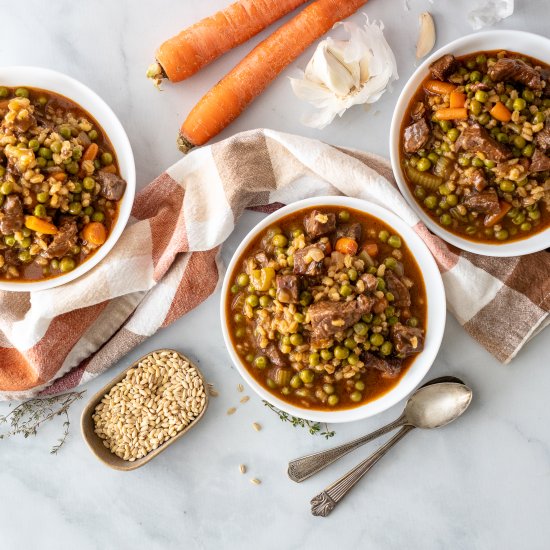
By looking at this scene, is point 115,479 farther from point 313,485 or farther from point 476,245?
point 476,245

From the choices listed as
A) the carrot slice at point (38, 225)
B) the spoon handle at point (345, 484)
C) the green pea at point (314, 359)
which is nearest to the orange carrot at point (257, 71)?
the carrot slice at point (38, 225)

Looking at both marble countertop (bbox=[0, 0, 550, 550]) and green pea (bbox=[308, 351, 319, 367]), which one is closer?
green pea (bbox=[308, 351, 319, 367])

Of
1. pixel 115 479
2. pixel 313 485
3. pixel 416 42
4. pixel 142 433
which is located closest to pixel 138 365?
pixel 142 433

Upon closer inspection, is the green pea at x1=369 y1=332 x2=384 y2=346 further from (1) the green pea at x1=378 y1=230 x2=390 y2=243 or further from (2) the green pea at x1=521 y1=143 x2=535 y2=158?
(2) the green pea at x1=521 y1=143 x2=535 y2=158

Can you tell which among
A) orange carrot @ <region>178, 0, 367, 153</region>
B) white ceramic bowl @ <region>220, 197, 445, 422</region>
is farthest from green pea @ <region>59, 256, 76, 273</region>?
orange carrot @ <region>178, 0, 367, 153</region>

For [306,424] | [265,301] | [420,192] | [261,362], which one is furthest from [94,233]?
[420,192]

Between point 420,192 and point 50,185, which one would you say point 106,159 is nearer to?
point 50,185

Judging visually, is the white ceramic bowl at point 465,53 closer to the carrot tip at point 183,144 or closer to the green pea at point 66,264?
the carrot tip at point 183,144

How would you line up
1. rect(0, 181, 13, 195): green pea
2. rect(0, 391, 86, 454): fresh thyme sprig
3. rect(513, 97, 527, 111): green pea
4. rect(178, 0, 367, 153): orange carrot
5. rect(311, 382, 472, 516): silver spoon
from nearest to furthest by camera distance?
rect(0, 181, 13, 195): green pea
rect(513, 97, 527, 111): green pea
rect(311, 382, 472, 516): silver spoon
rect(178, 0, 367, 153): orange carrot
rect(0, 391, 86, 454): fresh thyme sprig
